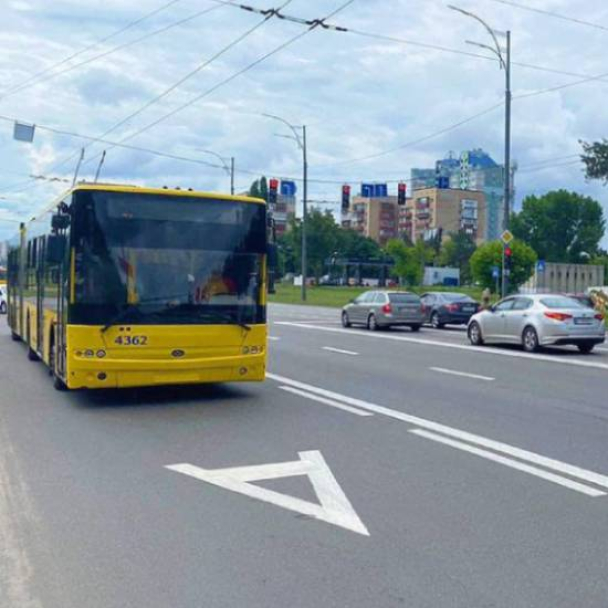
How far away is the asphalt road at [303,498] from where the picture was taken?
195 inches

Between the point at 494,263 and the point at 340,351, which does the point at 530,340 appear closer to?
the point at 340,351

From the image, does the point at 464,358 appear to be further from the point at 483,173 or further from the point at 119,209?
the point at 483,173

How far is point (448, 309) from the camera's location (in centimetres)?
3309

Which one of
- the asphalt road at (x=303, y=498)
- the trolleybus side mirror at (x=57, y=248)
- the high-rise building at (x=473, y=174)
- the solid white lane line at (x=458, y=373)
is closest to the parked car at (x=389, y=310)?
the solid white lane line at (x=458, y=373)

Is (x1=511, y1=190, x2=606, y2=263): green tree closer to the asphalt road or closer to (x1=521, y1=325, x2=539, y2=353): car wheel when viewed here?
(x1=521, y1=325, x2=539, y2=353): car wheel

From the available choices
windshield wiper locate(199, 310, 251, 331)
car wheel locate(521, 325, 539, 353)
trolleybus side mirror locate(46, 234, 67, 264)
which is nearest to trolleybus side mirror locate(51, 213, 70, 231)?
trolleybus side mirror locate(46, 234, 67, 264)

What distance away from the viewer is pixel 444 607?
462 centimetres

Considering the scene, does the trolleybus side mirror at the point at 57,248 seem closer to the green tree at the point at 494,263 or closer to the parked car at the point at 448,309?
the parked car at the point at 448,309

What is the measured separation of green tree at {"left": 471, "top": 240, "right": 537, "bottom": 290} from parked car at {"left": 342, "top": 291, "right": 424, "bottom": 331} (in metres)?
27.1

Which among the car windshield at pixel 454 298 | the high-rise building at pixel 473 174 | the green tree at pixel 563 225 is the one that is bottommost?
the car windshield at pixel 454 298

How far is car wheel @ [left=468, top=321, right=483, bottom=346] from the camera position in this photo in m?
23.1

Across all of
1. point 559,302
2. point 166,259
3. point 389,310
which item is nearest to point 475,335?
point 559,302

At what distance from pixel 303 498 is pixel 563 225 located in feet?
395

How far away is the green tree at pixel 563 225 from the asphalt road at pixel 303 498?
112094 mm
